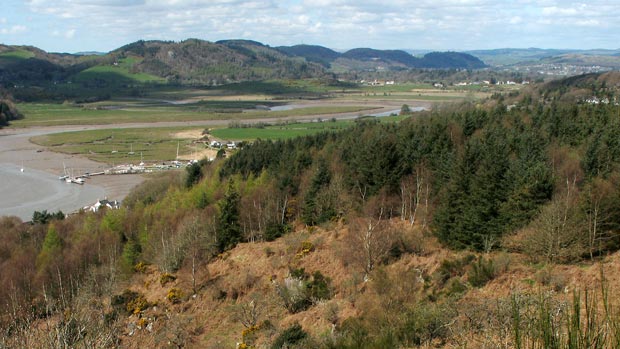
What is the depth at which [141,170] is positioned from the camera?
67000mm

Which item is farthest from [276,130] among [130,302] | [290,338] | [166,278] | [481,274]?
[290,338]

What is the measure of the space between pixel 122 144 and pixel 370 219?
71990 millimetres

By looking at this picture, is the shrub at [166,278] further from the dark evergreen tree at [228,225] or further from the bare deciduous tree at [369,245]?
the bare deciduous tree at [369,245]

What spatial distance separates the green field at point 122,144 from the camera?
76800 mm

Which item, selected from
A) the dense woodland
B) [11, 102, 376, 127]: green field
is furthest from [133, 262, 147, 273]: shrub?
[11, 102, 376, 127]: green field

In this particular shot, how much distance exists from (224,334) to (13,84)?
202m

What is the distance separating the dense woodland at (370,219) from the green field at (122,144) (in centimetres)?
3020

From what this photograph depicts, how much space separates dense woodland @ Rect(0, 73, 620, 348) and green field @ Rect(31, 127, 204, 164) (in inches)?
1189

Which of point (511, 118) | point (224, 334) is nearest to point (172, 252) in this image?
point (224, 334)

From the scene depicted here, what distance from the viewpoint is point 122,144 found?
86.5 meters

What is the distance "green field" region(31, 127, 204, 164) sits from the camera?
252ft

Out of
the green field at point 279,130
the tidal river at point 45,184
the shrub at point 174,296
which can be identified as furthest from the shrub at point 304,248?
the green field at point 279,130

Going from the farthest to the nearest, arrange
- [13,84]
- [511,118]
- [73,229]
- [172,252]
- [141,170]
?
[13,84] < [141,170] < [511,118] < [73,229] < [172,252]

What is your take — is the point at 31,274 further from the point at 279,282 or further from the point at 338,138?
the point at 338,138
